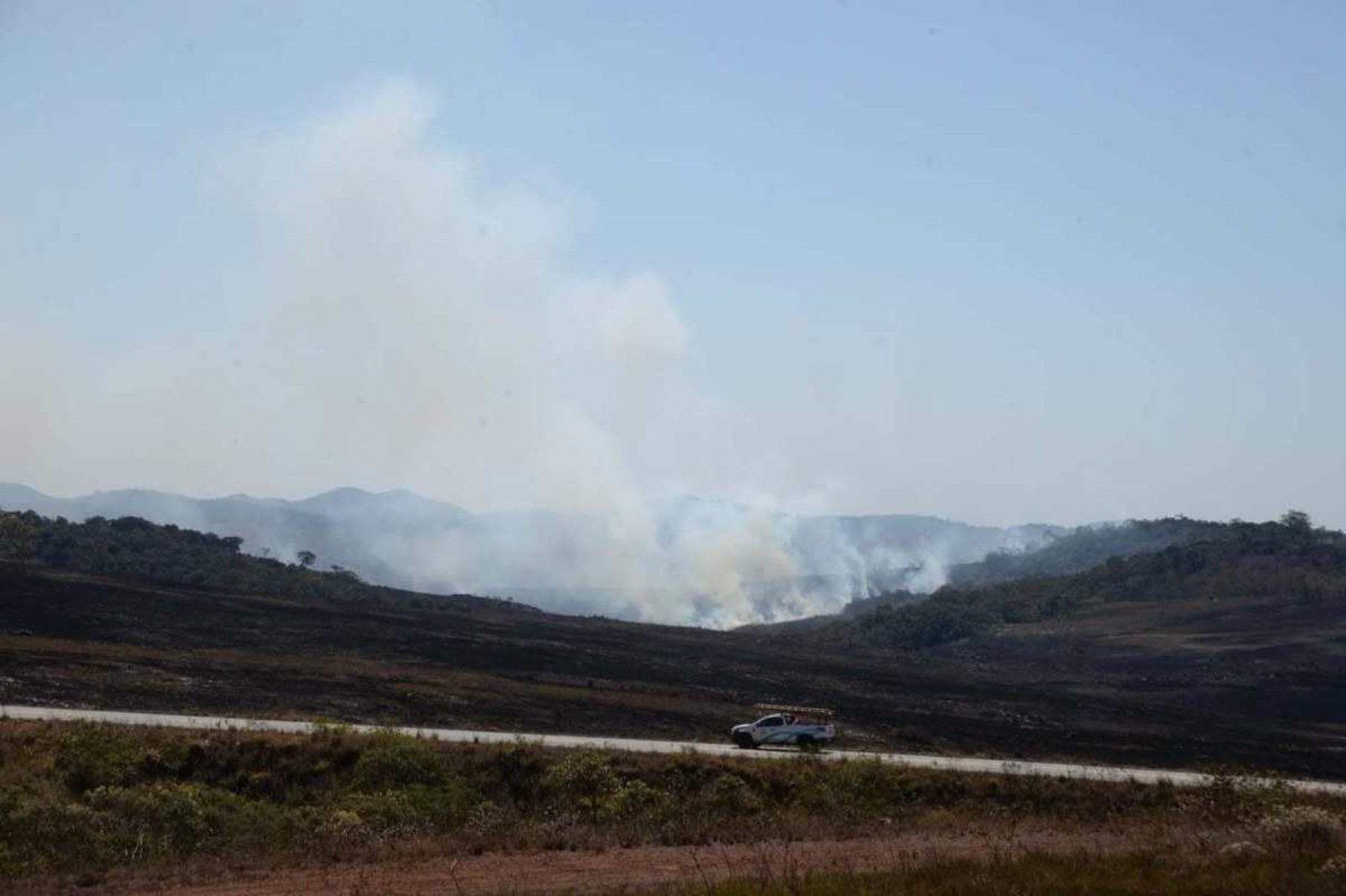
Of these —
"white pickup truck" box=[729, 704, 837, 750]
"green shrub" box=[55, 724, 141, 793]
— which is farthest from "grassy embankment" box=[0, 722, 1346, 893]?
"white pickup truck" box=[729, 704, 837, 750]

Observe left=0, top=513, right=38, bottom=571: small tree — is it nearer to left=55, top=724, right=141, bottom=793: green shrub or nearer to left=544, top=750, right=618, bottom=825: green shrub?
left=55, top=724, right=141, bottom=793: green shrub

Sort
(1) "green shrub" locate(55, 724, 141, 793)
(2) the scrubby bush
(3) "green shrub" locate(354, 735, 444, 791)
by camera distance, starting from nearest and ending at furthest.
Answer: (2) the scrubby bush → (1) "green shrub" locate(55, 724, 141, 793) → (3) "green shrub" locate(354, 735, 444, 791)

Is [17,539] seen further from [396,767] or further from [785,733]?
[396,767]

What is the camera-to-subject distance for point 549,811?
2809 cm

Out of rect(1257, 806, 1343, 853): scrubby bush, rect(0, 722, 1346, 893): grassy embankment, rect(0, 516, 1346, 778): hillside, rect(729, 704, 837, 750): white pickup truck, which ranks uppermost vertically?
rect(0, 516, 1346, 778): hillside

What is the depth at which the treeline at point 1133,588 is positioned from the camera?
438 feet

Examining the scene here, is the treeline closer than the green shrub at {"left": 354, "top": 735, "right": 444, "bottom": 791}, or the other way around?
the green shrub at {"left": 354, "top": 735, "right": 444, "bottom": 791}

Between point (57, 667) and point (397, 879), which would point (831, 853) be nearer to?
point (397, 879)

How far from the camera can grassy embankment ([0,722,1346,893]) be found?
1845 cm

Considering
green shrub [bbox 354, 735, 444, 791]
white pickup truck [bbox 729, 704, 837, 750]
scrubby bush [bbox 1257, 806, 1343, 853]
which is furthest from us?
white pickup truck [bbox 729, 704, 837, 750]

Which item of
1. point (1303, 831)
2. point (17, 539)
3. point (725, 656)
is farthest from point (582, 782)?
point (17, 539)

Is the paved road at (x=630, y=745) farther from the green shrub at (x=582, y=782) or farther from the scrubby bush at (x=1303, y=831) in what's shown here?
the scrubby bush at (x=1303, y=831)

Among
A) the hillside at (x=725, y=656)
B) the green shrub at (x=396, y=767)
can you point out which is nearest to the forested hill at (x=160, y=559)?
the hillside at (x=725, y=656)

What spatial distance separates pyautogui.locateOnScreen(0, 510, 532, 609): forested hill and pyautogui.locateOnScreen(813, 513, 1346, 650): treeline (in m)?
46.3
